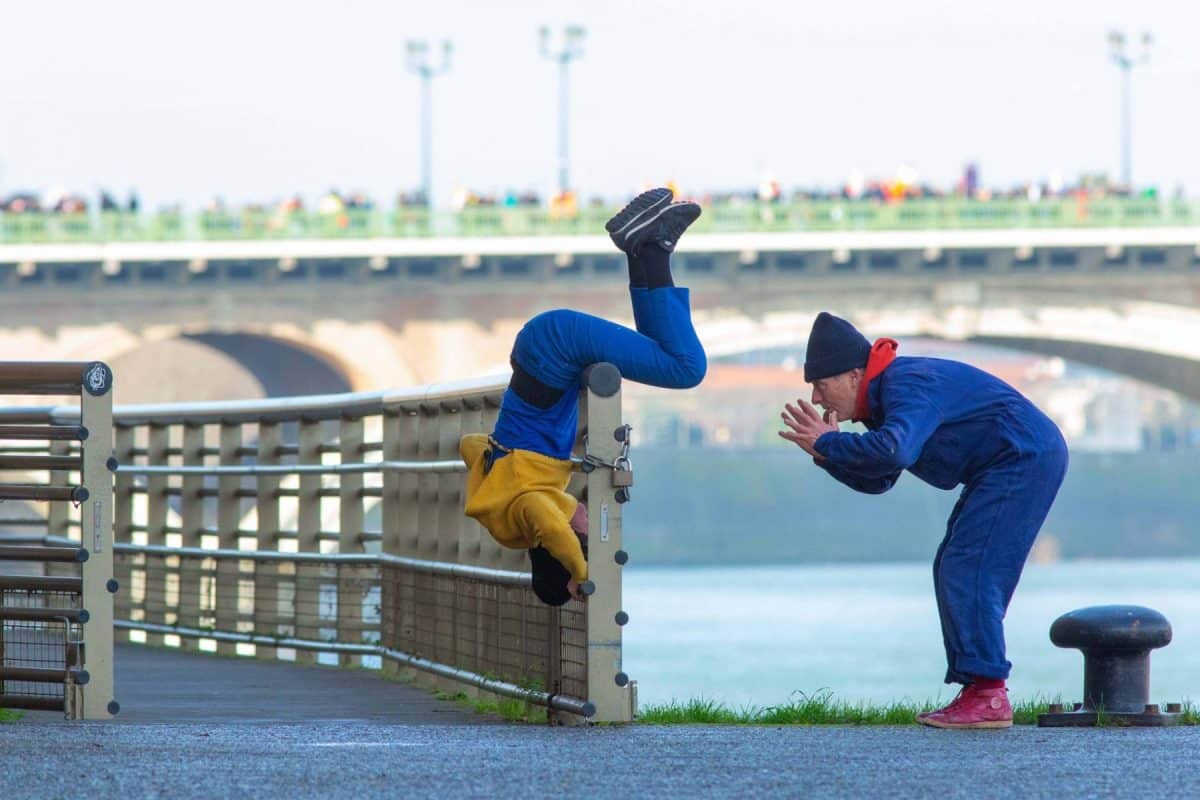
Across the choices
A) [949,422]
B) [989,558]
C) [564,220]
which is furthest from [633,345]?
[564,220]

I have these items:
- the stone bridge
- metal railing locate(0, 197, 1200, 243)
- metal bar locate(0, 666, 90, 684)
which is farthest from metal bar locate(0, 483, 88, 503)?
the stone bridge

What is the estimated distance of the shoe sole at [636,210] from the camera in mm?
7004

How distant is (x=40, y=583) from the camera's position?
7785 millimetres

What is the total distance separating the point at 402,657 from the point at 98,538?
262 cm

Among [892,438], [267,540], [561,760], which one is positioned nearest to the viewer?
[561,760]

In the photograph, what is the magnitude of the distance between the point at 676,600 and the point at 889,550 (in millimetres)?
24905

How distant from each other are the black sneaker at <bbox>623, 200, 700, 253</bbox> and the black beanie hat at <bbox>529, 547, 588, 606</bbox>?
0.92 m

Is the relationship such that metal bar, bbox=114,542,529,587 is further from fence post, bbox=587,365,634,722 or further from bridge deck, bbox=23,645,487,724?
fence post, bbox=587,365,634,722

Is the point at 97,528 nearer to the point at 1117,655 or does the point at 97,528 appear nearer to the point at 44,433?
the point at 44,433

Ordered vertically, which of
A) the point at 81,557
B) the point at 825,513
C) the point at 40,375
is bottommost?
the point at 825,513

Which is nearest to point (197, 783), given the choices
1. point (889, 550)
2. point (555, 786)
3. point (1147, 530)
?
point (555, 786)

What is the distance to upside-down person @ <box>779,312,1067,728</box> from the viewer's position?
23.2 ft

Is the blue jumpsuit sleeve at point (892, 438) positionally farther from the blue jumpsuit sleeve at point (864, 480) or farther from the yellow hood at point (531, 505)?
the yellow hood at point (531, 505)

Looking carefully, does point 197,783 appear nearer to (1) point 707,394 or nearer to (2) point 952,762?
(2) point 952,762
